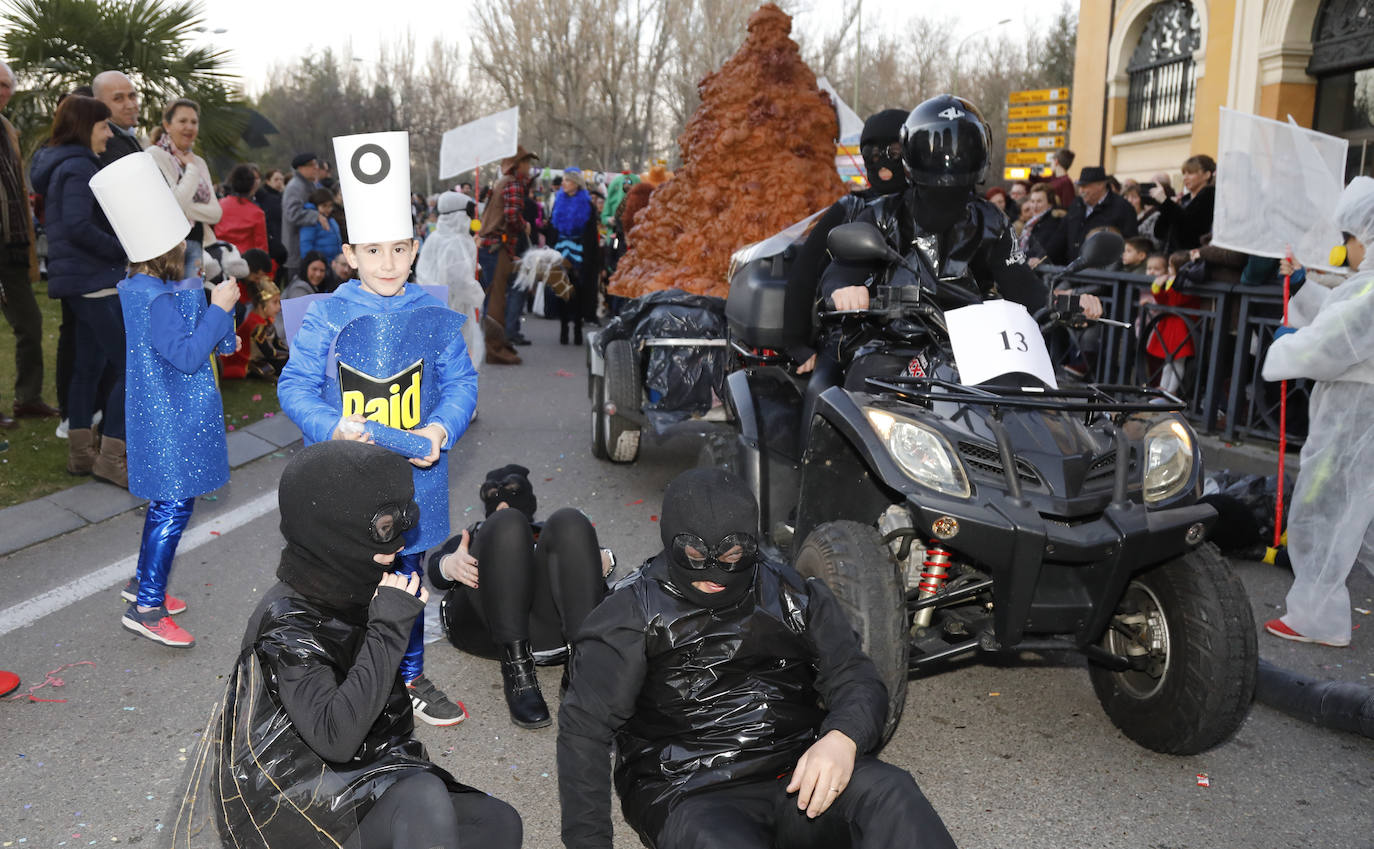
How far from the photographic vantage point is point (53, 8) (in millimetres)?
12203

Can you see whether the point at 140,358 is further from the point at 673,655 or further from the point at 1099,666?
the point at 1099,666

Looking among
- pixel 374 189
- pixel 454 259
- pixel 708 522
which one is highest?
pixel 374 189

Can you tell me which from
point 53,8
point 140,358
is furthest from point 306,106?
point 140,358

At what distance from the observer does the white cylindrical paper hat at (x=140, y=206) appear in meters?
4.37

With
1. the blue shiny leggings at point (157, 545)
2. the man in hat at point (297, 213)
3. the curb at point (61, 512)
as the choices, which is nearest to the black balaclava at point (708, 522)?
the blue shiny leggings at point (157, 545)

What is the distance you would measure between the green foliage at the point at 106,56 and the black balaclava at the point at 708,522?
12.1 meters

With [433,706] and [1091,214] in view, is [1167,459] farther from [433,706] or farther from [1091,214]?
[1091,214]

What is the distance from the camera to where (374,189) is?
11.9 ft

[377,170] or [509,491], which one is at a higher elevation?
[377,170]

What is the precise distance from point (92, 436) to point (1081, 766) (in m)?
6.03

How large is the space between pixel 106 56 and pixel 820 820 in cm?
1296

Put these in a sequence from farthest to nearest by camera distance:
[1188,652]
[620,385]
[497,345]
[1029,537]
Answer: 1. [497,345]
2. [620,385]
3. [1188,652]
4. [1029,537]

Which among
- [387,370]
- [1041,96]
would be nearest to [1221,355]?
[387,370]

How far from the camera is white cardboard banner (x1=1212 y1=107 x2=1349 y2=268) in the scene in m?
4.77
